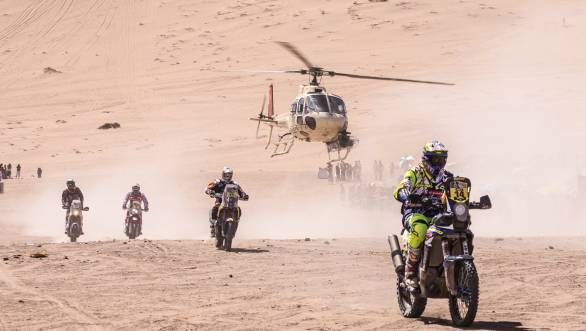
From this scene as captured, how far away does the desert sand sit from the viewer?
12133mm

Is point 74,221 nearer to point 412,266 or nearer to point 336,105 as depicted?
point 336,105

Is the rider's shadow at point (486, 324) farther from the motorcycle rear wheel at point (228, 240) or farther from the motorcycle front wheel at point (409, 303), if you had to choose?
the motorcycle rear wheel at point (228, 240)

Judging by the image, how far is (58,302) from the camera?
11.6 meters

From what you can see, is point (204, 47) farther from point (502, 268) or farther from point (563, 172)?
point (502, 268)

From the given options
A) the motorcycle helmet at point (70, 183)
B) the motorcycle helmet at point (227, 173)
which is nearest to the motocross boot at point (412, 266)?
the motorcycle helmet at point (227, 173)

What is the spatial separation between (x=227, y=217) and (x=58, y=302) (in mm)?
7964

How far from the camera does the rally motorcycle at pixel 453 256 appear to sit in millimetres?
9234

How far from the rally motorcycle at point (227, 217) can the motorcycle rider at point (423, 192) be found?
9365mm

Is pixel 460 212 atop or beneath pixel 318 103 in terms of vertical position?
beneath

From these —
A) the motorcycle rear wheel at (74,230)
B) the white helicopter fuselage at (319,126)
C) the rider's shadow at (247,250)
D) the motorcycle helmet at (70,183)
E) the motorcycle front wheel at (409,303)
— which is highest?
the white helicopter fuselage at (319,126)

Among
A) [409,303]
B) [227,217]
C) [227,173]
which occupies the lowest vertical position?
[409,303]

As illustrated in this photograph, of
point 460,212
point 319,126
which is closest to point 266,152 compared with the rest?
point 319,126

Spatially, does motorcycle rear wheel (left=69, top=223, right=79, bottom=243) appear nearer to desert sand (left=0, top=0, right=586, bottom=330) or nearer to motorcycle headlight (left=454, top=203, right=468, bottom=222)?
desert sand (left=0, top=0, right=586, bottom=330)

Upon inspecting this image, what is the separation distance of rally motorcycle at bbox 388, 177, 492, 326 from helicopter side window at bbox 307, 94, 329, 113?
19767 millimetres
